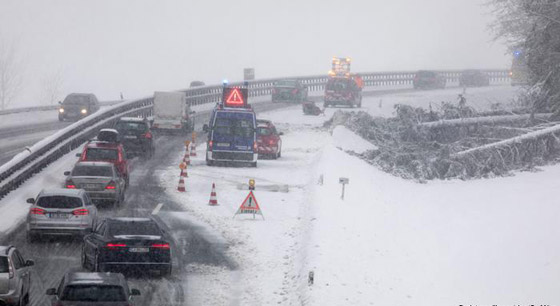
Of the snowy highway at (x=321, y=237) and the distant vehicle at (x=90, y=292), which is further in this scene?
the snowy highway at (x=321, y=237)

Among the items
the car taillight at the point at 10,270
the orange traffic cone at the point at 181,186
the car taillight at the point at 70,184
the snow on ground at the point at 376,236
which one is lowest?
the snow on ground at the point at 376,236

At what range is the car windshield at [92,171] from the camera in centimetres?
2352

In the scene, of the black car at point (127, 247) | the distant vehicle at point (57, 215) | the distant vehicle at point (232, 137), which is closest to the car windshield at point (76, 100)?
the distant vehicle at point (232, 137)

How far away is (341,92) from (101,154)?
3321 cm

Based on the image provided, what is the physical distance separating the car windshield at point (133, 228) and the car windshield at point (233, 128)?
16897 mm

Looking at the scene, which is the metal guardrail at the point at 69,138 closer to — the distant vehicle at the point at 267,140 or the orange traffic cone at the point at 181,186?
the orange traffic cone at the point at 181,186

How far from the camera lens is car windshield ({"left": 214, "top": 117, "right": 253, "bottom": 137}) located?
33688mm

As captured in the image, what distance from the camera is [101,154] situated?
27188mm

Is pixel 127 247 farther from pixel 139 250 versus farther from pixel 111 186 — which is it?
pixel 111 186

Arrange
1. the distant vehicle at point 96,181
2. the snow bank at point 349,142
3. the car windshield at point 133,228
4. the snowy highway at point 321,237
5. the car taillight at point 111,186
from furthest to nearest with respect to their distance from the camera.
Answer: the snow bank at point 349,142 < the car taillight at point 111,186 < the distant vehicle at point 96,181 < the snowy highway at point 321,237 < the car windshield at point 133,228

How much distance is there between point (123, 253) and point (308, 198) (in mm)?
11486

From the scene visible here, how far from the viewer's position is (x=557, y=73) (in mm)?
23250

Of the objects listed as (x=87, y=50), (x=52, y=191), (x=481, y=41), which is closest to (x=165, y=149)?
(x=52, y=191)

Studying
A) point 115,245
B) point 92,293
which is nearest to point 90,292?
point 92,293
